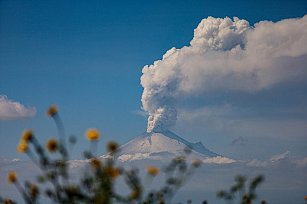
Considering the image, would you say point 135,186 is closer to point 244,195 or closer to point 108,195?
point 108,195

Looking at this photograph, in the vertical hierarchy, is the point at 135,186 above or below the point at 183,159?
below

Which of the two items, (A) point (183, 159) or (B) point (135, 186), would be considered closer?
(B) point (135, 186)

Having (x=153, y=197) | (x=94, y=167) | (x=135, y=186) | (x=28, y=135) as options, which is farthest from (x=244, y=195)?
(x=28, y=135)

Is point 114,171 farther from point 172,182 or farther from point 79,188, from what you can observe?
point 172,182

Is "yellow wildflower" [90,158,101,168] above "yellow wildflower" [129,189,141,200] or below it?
above

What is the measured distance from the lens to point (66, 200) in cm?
616

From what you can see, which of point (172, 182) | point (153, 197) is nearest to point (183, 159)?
point (172, 182)

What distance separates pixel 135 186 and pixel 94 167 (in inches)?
25.7

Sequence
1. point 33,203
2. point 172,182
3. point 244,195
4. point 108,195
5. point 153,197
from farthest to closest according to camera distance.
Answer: point 244,195
point 153,197
point 172,182
point 33,203
point 108,195

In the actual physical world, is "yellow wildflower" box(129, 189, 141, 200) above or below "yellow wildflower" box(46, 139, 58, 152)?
below

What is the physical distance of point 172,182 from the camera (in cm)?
779

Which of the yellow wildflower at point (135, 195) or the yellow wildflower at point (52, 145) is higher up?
the yellow wildflower at point (52, 145)

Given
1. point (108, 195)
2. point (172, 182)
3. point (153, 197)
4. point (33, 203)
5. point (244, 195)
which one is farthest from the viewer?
point (244, 195)

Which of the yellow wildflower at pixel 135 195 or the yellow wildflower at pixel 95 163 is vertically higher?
the yellow wildflower at pixel 95 163
